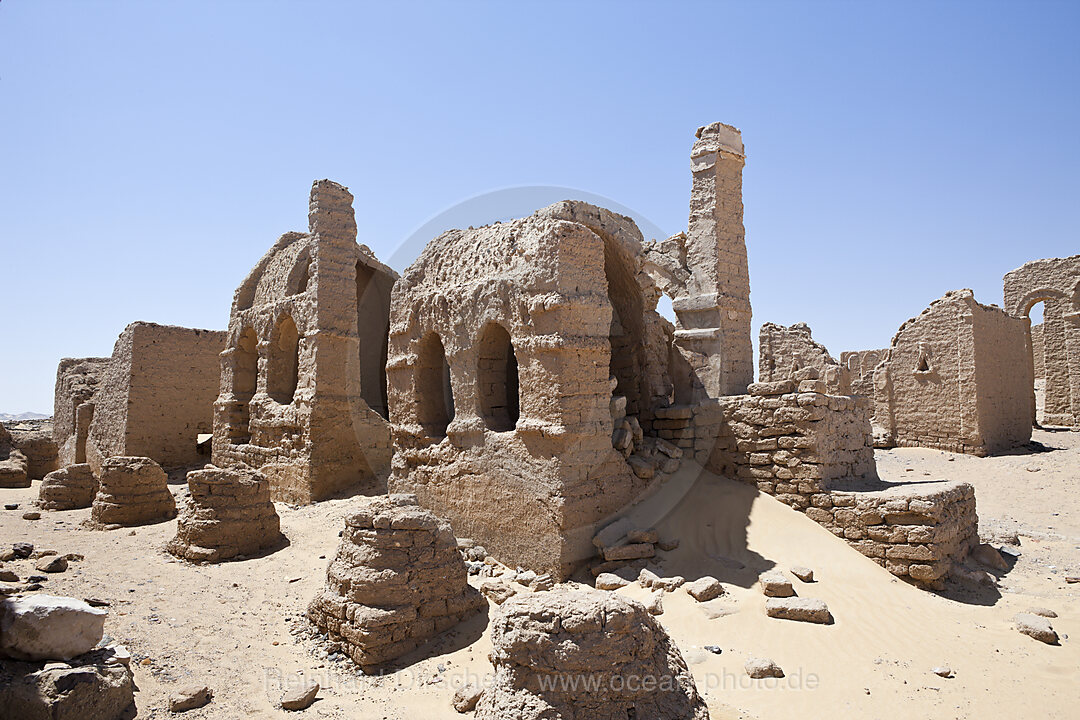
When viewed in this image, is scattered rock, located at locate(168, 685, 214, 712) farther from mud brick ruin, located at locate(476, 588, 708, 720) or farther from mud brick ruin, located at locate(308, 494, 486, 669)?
mud brick ruin, located at locate(476, 588, 708, 720)

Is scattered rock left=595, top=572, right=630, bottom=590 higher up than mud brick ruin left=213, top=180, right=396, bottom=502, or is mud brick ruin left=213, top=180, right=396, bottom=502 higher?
mud brick ruin left=213, top=180, right=396, bottom=502

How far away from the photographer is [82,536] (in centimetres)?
813

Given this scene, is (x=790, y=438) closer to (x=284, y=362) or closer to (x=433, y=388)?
(x=433, y=388)

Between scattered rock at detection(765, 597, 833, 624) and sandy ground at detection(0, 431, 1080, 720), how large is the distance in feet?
0.28

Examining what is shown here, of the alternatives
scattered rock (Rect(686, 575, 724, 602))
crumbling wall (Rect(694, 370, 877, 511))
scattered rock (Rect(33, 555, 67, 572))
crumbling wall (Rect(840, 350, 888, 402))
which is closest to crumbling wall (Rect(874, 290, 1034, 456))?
crumbling wall (Rect(840, 350, 888, 402))

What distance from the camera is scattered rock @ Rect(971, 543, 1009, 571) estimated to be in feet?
20.4

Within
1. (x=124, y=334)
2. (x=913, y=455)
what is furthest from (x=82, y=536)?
(x=913, y=455)

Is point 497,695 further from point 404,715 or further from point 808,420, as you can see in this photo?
point 808,420

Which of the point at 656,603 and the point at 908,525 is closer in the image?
the point at 656,603

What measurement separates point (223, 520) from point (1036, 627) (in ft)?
26.1

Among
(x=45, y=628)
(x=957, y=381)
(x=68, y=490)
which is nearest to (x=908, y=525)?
(x=45, y=628)

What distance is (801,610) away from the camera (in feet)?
16.1

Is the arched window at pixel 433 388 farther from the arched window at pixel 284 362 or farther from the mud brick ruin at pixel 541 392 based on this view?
the arched window at pixel 284 362

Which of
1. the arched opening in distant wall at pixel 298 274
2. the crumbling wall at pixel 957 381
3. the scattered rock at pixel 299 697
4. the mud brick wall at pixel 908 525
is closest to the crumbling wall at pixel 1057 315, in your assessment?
the crumbling wall at pixel 957 381
